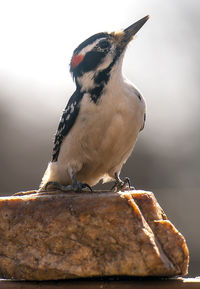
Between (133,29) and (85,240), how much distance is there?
5.88ft

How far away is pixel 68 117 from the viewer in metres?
4.64

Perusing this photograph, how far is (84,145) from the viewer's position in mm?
4512

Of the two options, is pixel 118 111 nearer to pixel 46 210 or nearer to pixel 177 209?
pixel 46 210

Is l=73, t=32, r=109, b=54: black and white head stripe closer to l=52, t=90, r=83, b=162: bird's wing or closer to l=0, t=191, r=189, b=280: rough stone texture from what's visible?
l=52, t=90, r=83, b=162: bird's wing

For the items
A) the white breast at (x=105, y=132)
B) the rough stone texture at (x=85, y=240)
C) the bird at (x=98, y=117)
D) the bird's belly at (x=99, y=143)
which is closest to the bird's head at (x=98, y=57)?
the bird at (x=98, y=117)

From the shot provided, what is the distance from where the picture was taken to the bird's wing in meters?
4.59

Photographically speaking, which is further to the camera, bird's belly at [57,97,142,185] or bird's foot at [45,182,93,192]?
bird's belly at [57,97,142,185]

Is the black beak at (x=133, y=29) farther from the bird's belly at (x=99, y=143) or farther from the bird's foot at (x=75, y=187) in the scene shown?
the bird's foot at (x=75, y=187)

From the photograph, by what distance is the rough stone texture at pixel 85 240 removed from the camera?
3375 mm

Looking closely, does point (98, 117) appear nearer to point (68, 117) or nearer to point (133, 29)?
point (68, 117)

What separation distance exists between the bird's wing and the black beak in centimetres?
48

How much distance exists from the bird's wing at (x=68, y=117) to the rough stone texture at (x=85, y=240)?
1.09m

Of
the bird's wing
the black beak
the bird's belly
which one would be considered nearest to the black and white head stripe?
the black beak

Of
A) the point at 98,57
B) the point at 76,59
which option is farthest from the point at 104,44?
the point at 76,59
